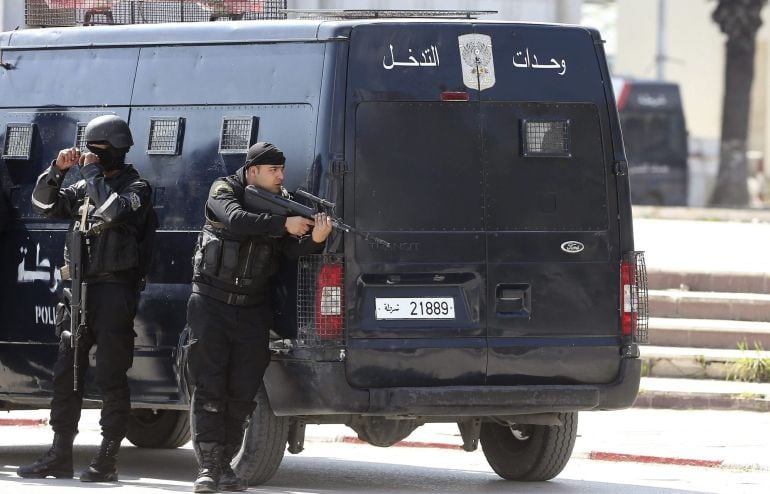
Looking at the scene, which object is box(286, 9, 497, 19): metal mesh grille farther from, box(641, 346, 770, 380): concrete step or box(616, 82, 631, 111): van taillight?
box(616, 82, 631, 111): van taillight

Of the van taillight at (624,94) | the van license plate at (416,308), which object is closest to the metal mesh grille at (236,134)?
the van license plate at (416,308)

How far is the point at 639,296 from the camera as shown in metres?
9.62

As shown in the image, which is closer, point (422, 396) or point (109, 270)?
point (422, 396)

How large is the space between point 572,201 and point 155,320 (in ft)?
7.35

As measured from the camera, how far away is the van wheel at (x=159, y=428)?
11.6m

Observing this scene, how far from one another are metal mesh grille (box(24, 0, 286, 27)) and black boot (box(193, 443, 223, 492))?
260 centimetres

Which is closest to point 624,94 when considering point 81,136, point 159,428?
point 159,428

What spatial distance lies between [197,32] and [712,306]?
7896mm

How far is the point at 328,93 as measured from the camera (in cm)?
909

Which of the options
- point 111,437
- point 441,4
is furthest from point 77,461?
point 441,4

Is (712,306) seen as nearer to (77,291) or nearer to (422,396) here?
(422,396)

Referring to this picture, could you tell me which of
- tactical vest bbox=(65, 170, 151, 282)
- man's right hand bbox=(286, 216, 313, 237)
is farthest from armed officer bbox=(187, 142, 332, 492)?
tactical vest bbox=(65, 170, 151, 282)

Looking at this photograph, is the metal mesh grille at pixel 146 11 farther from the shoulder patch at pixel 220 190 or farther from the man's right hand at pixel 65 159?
the shoulder patch at pixel 220 190

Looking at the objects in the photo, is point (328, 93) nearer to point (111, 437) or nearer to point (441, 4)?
point (111, 437)
